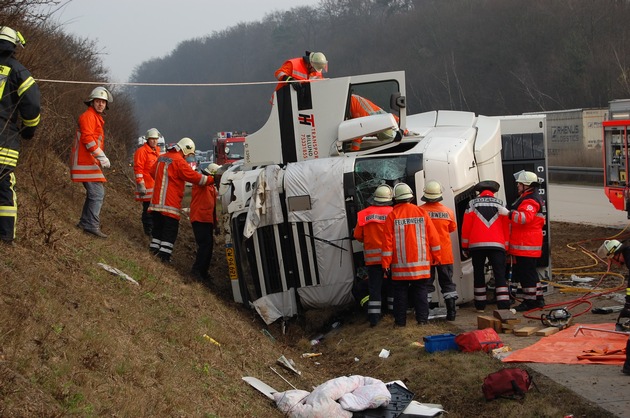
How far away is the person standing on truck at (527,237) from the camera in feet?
36.7

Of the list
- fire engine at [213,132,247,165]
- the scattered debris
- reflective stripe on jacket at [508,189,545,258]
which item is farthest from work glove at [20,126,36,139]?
fire engine at [213,132,247,165]

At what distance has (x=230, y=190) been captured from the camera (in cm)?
1216

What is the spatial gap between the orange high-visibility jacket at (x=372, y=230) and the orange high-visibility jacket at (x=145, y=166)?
4529 mm

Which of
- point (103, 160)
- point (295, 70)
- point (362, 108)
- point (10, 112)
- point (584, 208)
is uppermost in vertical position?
point (295, 70)

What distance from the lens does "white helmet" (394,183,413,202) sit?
414 inches

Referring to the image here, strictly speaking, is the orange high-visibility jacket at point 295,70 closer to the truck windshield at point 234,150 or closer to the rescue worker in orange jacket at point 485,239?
the rescue worker in orange jacket at point 485,239

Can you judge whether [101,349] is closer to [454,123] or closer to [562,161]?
[454,123]

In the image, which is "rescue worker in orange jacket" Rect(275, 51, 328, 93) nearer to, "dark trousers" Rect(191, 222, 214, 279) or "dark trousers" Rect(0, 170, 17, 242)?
"dark trousers" Rect(191, 222, 214, 279)

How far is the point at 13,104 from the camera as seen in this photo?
8.35 m

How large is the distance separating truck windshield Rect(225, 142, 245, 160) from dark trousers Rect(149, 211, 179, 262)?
77.1 ft

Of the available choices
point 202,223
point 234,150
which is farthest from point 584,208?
point 234,150

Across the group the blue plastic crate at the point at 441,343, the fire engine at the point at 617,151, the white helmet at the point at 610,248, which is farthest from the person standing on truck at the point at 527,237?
the fire engine at the point at 617,151

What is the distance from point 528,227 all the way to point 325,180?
269cm

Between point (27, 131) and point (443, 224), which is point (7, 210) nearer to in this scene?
point (27, 131)
